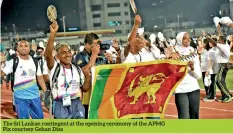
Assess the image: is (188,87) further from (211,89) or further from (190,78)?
(211,89)

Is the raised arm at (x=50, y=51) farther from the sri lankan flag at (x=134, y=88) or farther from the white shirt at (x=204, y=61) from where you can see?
the white shirt at (x=204, y=61)

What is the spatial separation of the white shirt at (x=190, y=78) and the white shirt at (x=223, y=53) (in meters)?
0.37

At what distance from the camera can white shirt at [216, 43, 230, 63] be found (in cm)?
638

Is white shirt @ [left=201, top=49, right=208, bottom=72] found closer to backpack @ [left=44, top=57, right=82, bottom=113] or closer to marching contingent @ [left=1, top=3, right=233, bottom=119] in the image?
marching contingent @ [left=1, top=3, right=233, bottom=119]

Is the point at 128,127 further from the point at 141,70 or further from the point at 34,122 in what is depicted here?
the point at 34,122

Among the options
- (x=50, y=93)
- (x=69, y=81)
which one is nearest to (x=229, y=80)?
(x=69, y=81)

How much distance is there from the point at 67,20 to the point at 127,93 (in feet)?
3.45

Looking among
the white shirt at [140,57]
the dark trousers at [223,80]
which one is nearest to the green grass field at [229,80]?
the dark trousers at [223,80]

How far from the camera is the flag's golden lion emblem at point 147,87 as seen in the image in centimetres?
631

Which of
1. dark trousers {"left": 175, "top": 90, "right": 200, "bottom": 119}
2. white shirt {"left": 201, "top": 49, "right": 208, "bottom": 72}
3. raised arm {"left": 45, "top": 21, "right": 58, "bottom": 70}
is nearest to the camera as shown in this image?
raised arm {"left": 45, "top": 21, "right": 58, "bottom": 70}

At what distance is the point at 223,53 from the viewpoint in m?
6.40

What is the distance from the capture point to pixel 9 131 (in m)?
6.64

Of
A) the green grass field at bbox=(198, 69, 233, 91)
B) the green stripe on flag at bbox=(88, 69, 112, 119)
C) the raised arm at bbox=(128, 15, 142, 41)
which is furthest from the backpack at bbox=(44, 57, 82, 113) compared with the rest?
the green grass field at bbox=(198, 69, 233, 91)

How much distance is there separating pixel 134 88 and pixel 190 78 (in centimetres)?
63
